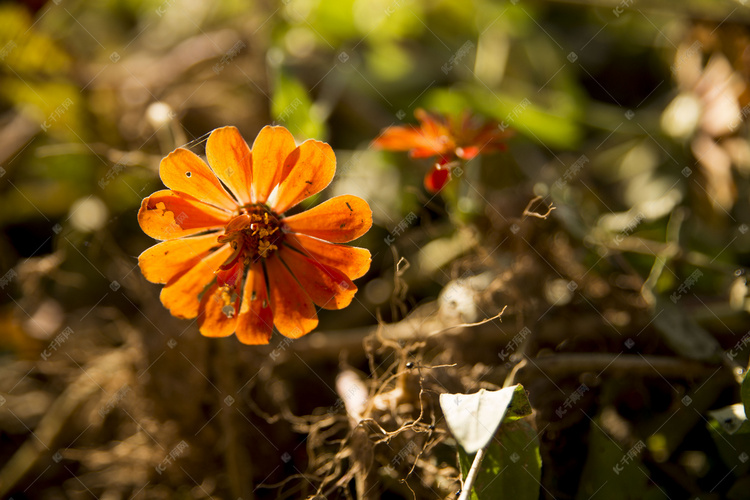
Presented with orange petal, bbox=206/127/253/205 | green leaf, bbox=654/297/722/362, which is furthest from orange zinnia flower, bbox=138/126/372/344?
green leaf, bbox=654/297/722/362

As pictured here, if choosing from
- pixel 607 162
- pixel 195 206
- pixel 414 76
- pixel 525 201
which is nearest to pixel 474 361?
pixel 525 201

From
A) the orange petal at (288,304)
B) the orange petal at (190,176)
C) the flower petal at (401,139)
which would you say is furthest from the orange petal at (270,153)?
the flower petal at (401,139)

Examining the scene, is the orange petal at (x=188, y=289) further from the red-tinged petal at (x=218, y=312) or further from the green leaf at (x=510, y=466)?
the green leaf at (x=510, y=466)

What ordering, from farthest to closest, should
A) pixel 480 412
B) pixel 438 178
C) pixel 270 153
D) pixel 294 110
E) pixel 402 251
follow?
pixel 402 251, pixel 294 110, pixel 438 178, pixel 270 153, pixel 480 412

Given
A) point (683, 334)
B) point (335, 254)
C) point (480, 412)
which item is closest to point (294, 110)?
point (335, 254)

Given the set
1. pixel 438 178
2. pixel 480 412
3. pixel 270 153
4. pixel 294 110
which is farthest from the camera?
pixel 294 110

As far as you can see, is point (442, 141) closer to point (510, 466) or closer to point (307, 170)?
point (307, 170)

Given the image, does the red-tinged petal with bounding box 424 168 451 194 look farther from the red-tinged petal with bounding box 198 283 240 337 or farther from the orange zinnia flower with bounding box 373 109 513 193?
the red-tinged petal with bounding box 198 283 240 337
